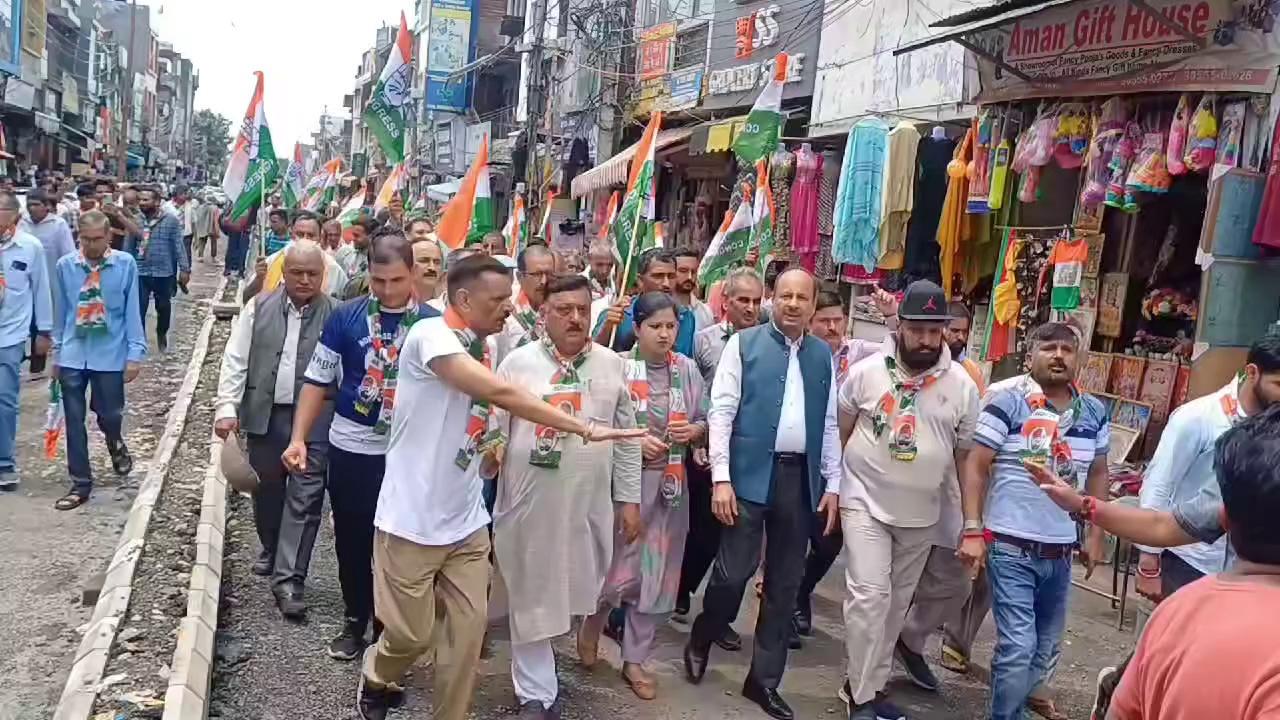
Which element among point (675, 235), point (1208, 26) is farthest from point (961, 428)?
point (675, 235)

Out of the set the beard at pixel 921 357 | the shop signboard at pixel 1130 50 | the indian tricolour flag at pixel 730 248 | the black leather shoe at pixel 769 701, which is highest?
the shop signboard at pixel 1130 50

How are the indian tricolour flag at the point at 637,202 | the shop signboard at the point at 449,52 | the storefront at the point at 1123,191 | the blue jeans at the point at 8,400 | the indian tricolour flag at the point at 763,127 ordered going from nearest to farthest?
the indian tricolour flag at the point at 637,202, the storefront at the point at 1123,191, the blue jeans at the point at 8,400, the indian tricolour flag at the point at 763,127, the shop signboard at the point at 449,52

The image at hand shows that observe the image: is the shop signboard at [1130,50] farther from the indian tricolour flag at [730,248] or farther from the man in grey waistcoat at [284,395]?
the man in grey waistcoat at [284,395]

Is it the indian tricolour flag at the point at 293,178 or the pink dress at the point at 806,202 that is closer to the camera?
the pink dress at the point at 806,202

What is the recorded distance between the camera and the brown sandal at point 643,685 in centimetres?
513

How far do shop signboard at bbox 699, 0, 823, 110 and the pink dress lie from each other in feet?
7.26

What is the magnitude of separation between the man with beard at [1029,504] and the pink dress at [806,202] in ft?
23.1

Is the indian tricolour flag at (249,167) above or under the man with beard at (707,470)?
above

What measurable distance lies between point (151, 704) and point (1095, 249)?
274 inches

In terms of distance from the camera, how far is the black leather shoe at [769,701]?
4.99 meters

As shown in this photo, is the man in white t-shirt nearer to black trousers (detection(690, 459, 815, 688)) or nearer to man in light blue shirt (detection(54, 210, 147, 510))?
black trousers (detection(690, 459, 815, 688))

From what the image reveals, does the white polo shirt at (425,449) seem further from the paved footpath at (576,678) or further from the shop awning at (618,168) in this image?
the shop awning at (618,168)

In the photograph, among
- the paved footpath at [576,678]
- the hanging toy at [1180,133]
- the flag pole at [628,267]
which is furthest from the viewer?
the hanging toy at [1180,133]

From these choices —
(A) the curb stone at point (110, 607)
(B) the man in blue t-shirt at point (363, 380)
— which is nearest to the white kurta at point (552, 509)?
(B) the man in blue t-shirt at point (363, 380)
